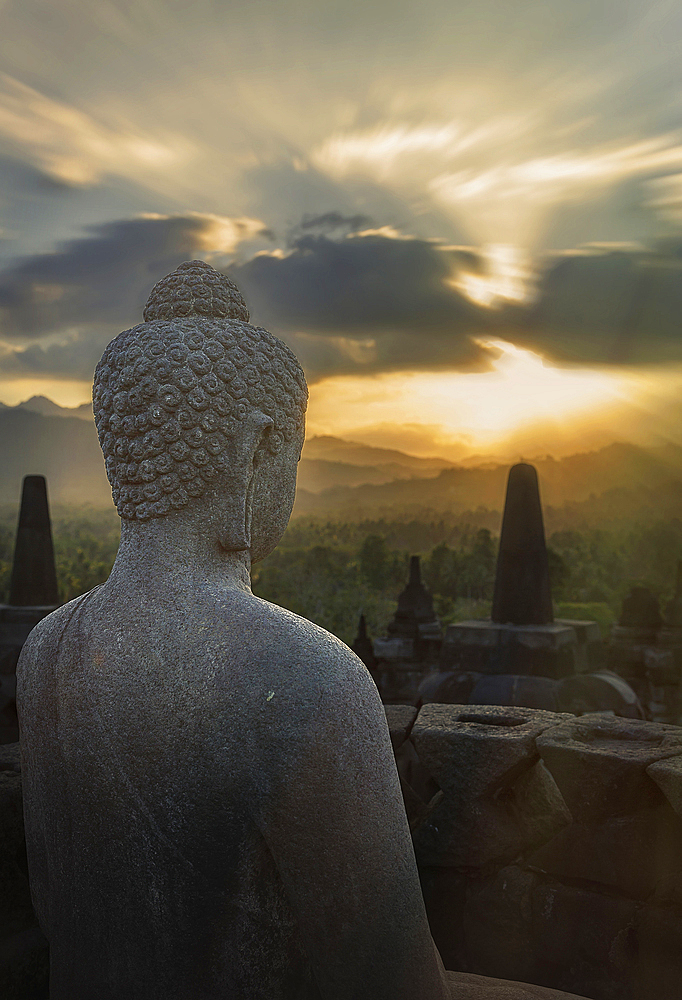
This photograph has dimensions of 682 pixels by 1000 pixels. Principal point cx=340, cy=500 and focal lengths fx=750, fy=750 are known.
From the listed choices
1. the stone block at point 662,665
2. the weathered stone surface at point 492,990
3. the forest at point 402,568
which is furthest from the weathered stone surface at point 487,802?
the forest at point 402,568

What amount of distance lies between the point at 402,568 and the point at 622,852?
98.1ft

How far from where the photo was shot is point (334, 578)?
30172mm

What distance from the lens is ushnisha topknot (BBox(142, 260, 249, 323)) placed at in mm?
2078

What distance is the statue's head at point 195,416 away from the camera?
6.20ft

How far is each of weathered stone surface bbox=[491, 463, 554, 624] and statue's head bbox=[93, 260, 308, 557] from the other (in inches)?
254

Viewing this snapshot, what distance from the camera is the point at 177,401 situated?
1.88 meters

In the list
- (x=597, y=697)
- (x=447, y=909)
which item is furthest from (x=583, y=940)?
(x=597, y=697)

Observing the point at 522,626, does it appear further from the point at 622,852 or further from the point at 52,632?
the point at 52,632

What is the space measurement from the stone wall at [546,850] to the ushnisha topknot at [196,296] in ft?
5.23

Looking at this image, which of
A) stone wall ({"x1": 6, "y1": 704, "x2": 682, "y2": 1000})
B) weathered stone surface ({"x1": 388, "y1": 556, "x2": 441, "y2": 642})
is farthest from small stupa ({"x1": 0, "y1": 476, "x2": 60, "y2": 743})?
stone wall ({"x1": 6, "y1": 704, "x2": 682, "y2": 1000})

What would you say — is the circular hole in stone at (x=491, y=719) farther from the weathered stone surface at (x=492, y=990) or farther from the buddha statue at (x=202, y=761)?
the buddha statue at (x=202, y=761)

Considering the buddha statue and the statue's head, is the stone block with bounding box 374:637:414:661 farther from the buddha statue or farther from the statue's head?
the statue's head

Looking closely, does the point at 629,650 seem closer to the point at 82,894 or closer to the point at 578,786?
the point at 578,786

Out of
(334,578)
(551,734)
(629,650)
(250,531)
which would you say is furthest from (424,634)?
(334,578)
